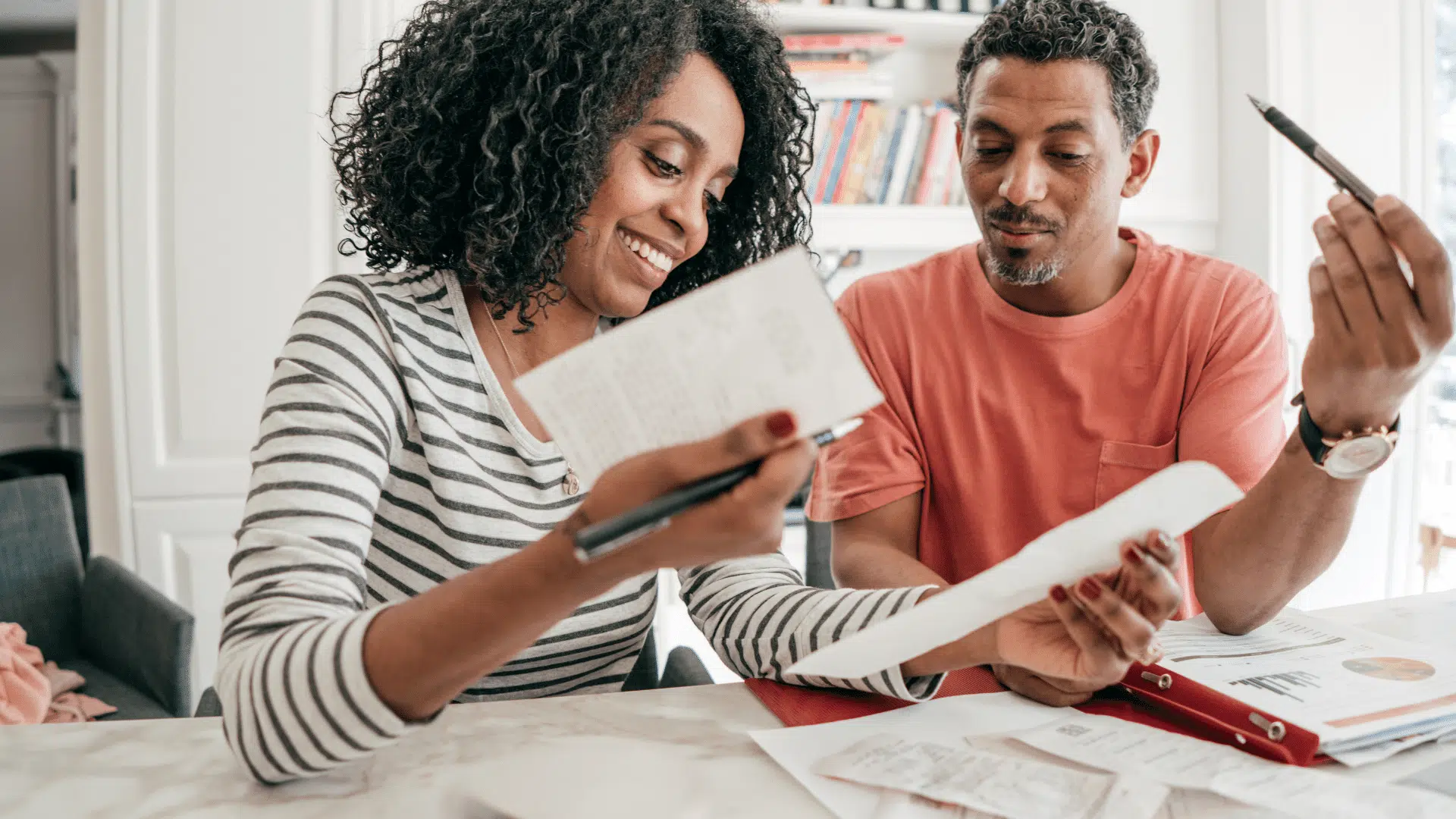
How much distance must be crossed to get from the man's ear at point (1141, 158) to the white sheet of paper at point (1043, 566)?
2.89ft

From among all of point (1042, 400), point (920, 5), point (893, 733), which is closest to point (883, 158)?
point (920, 5)

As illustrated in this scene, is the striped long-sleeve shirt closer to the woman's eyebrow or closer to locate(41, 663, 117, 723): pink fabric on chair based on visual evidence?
the woman's eyebrow

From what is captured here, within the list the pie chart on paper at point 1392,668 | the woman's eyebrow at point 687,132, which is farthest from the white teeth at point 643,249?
the pie chart on paper at point 1392,668

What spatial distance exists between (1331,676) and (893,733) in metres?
0.37

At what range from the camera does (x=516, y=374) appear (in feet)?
3.44

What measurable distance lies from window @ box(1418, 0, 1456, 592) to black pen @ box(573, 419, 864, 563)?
9.25 ft

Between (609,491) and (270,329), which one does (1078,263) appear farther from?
(270,329)

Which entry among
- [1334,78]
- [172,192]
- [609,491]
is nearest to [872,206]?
[1334,78]

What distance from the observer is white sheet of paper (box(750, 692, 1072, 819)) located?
653 millimetres

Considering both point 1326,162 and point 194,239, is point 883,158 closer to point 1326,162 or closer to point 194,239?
point 194,239

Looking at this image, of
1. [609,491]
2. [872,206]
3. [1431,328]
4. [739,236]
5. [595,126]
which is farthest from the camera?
[872,206]

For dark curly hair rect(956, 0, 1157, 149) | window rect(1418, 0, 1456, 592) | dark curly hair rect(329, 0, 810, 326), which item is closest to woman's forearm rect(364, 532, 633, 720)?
dark curly hair rect(329, 0, 810, 326)

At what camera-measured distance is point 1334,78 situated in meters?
2.65

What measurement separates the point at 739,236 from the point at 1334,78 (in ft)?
7.03
